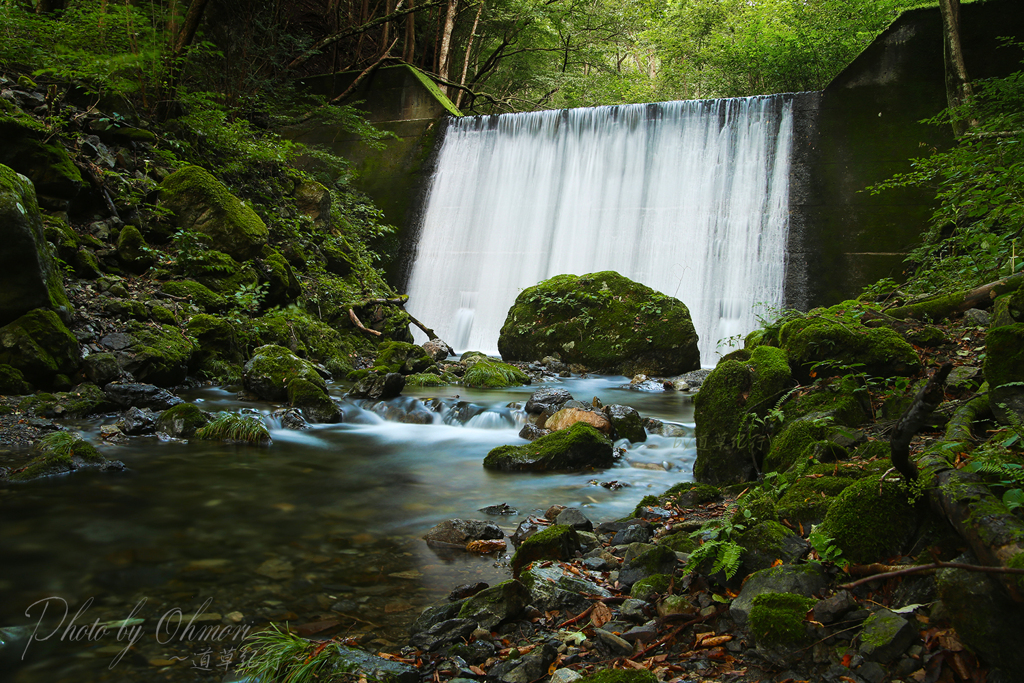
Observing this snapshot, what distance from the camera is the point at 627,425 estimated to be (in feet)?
20.6

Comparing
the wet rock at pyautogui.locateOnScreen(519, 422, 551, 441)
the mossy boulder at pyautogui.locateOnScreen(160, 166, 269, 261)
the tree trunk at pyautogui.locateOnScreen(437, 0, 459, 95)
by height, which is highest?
the tree trunk at pyautogui.locateOnScreen(437, 0, 459, 95)

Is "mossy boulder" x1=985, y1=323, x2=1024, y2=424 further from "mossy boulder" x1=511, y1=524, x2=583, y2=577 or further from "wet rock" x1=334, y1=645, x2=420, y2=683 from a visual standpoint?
"wet rock" x1=334, y1=645, x2=420, y2=683

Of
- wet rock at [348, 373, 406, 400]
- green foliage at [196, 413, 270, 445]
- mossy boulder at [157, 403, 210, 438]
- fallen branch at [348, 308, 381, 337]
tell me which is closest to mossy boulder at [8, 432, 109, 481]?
mossy boulder at [157, 403, 210, 438]

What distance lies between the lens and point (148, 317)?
7.58m

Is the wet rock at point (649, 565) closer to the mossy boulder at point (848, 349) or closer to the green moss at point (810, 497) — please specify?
the green moss at point (810, 497)

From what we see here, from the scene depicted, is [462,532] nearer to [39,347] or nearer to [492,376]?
[39,347]

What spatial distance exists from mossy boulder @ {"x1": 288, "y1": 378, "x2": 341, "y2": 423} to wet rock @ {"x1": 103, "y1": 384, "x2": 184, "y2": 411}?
125 cm

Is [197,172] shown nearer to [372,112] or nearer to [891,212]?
[372,112]

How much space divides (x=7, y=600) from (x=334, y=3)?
66.4 feet

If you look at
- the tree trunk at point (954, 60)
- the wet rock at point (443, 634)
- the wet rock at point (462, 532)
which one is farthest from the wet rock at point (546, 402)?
the tree trunk at point (954, 60)

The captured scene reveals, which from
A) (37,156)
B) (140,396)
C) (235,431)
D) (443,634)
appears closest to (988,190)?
(443,634)

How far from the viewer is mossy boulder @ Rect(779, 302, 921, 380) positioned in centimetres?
414

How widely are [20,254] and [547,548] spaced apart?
5983 mm

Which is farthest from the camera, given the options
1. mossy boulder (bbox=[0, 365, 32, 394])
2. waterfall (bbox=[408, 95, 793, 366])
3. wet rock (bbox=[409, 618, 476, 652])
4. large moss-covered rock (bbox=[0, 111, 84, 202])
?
waterfall (bbox=[408, 95, 793, 366])
